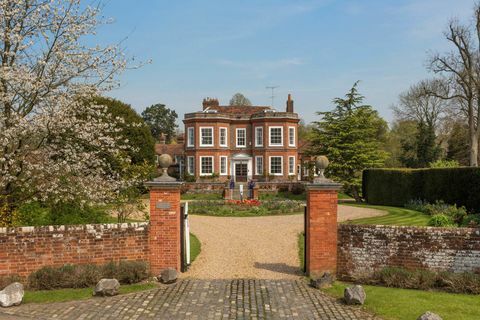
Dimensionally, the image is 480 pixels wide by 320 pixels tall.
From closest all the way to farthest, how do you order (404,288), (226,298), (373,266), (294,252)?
(226,298) < (404,288) < (373,266) < (294,252)

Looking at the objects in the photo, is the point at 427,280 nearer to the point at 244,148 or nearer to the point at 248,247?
the point at 248,247

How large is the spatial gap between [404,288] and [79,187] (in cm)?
836

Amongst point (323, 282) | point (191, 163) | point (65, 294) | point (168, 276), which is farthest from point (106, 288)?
point (191, 163)

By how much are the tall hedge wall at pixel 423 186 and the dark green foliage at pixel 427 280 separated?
470 inches

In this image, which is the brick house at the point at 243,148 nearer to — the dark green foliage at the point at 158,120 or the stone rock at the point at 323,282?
the stone rock at the point at 323,282

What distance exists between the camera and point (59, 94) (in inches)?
422

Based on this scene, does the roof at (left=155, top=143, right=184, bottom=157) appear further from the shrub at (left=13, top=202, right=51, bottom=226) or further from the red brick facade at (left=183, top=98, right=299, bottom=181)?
the shrub at (left=13, top=202, right=51, bottom=226)

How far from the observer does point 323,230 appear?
9586mm

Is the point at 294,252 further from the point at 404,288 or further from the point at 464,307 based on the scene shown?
the point at 464,307

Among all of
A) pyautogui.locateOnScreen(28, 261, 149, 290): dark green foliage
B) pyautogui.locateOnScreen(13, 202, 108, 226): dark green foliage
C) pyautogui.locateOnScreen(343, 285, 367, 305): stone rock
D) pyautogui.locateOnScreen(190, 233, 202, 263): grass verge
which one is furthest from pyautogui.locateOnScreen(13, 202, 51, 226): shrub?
pyautogui.locateOnScreen(343, 285, 367, 305): stone rock

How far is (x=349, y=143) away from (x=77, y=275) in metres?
25.1

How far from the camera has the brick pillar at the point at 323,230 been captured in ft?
31.4

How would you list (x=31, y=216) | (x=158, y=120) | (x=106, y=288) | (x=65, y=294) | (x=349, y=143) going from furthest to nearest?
(x=158, y=120)
(x=349, y=143)
(x=31, y=216)
(x=65, y=294)
(x=106, y=288)

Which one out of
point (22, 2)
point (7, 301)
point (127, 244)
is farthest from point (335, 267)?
point (22, 2)
